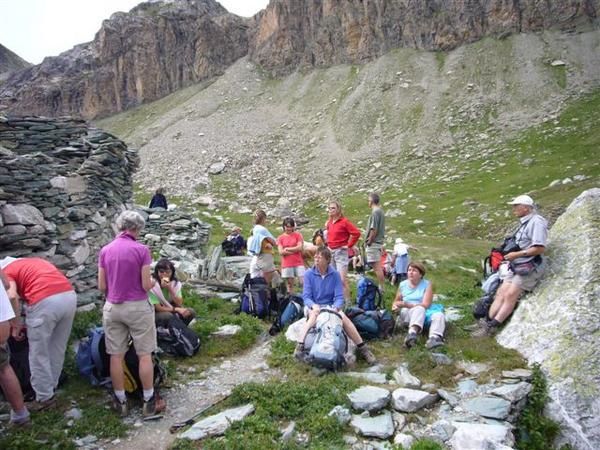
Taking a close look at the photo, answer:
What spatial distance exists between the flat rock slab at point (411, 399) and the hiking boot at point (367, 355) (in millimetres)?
1168

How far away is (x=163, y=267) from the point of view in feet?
29.5

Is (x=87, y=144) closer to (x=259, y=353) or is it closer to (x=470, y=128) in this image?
(x=259, y=353)

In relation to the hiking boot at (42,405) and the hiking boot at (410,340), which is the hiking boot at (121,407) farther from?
the hiking boot at (410,340)

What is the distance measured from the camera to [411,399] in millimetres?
6598

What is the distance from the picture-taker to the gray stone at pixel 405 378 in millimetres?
7133

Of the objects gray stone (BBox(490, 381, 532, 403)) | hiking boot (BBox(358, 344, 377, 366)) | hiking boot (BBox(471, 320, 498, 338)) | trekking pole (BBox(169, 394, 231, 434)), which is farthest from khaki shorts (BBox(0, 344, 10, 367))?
hiking boot (BBox(471, 320, 498, 338))

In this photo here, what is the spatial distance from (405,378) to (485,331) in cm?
248

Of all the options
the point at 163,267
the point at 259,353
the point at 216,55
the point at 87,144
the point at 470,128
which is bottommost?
the point at 259,353

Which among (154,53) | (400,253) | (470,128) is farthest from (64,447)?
(154,53)

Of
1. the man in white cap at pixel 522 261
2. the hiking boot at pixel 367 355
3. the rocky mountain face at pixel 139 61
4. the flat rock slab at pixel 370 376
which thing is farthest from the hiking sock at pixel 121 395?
the rocky mountain face at pixel 139 61

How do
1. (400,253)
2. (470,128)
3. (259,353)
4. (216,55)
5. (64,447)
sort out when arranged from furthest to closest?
(216,55) → (470,128) → (400,253) → (259,353) → (64,447)

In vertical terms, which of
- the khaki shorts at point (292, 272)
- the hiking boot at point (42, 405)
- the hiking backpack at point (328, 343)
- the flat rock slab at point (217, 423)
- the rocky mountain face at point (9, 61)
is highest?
the rocky mountain face at point (9, 61)

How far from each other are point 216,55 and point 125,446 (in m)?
97.6

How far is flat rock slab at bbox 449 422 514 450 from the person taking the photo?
225 inches
